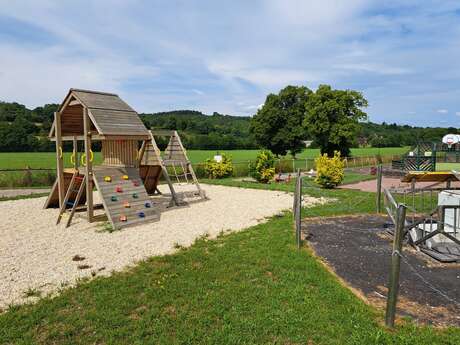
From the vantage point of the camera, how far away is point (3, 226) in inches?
350

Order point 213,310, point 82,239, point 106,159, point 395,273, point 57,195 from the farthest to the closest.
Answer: point 57,195 → point 106,159 → point 82,239 → point 213,310 → point 395,273

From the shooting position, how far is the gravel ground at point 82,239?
5500 millimetres

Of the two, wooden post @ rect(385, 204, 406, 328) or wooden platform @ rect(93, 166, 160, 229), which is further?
wooden platform @ rect(93, 166, 160, 229)

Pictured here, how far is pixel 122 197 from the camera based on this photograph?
9.35m

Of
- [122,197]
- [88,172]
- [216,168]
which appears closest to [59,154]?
[88,172]

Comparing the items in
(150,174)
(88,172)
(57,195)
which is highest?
(88,172)

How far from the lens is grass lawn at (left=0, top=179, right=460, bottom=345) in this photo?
11.7 ft

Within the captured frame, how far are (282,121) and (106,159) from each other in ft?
127

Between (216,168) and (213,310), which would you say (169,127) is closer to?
(216,168)

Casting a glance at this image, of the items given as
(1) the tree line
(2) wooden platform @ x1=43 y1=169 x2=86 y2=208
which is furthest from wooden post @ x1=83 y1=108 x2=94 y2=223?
(1) the tree line

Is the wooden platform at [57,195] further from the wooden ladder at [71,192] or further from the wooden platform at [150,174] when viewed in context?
the wooden platform at [150,174]

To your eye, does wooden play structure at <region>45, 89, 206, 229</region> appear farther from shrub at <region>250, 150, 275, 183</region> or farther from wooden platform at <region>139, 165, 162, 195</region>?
shrub at <region>250, 150, 275, 183</region>

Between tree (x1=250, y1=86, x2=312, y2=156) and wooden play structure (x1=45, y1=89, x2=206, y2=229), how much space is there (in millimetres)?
35786

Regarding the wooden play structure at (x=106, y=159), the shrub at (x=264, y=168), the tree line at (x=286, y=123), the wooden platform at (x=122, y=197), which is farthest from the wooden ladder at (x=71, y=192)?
the tree line at (x=286, y=123)
